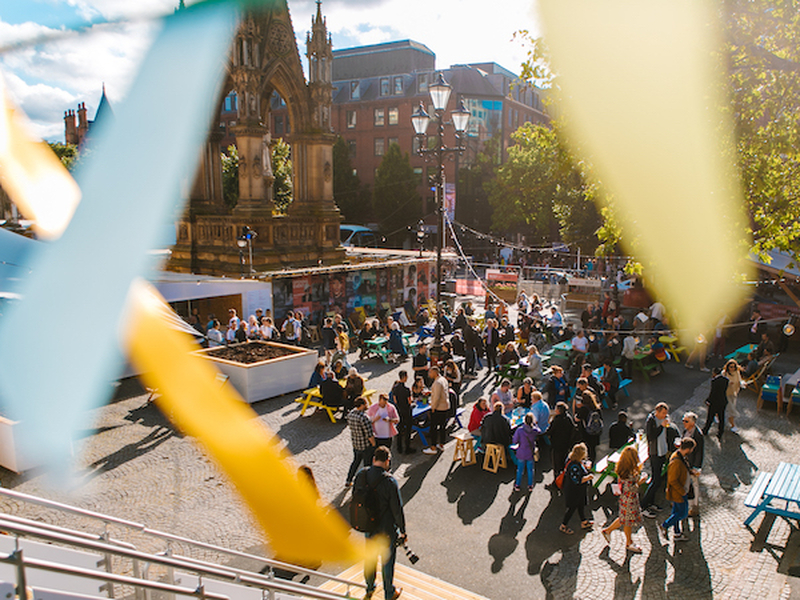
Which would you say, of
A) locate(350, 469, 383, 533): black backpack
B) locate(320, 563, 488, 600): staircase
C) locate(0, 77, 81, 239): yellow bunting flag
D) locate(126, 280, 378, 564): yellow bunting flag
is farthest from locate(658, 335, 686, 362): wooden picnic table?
locate(0, 77, 81, 239): yellow bunting flag

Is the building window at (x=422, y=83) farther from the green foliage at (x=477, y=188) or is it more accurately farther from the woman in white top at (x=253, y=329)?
the woman in white top at (x=253, y=329)

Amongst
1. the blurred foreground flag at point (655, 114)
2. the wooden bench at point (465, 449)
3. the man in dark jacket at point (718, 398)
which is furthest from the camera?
the man in dark jacket at point (718, 398)

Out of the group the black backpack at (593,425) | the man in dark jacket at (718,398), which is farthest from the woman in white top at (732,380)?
the black backpack at (593,425)

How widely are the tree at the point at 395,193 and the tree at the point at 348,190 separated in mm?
2508

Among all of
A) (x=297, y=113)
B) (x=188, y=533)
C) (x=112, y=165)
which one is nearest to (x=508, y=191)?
(x=297, y=113)

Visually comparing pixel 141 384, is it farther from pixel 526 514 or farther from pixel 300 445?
pixel 526 514

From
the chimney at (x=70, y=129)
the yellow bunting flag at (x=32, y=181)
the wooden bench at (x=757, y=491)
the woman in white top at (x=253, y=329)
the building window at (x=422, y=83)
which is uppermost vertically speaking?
the building window at (x=422, y=83)

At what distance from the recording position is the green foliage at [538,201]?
3538 cm

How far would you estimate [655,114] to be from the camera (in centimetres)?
967

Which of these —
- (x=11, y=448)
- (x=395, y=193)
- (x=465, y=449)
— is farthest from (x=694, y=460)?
(x=395, y=193)

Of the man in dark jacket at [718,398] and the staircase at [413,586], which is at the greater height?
the man in dark jacket at [718,398]

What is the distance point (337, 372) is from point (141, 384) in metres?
5.58

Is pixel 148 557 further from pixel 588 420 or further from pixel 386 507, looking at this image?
pixel 588 420

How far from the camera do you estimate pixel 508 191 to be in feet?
169
